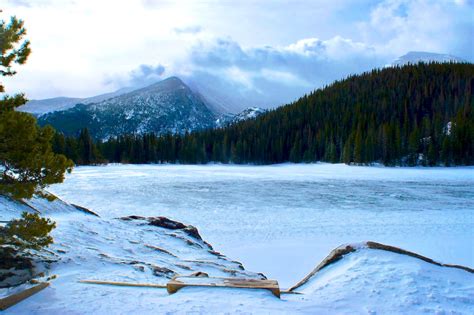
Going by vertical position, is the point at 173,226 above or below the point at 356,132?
below

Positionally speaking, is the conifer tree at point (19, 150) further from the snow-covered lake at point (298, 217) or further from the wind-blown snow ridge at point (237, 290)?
the snow-covered lake at point (298, 217)

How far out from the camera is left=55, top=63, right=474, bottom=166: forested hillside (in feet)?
266

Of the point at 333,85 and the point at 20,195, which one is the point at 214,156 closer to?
the point at 333,85

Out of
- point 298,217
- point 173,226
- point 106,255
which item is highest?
point 106,255

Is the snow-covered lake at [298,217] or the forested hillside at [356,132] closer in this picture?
the snow-covered lake at [298,217]

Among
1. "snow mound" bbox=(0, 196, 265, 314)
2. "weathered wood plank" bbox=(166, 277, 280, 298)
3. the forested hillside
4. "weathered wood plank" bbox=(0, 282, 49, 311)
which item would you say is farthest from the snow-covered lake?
the forested hillside

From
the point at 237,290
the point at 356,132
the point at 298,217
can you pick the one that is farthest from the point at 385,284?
the point at 356,132

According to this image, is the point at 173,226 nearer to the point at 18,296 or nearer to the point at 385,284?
the point at 18,296

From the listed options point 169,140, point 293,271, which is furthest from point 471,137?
point 293,271

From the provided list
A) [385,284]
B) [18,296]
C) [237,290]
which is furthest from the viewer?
[385,284]

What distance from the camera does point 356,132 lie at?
91125mm

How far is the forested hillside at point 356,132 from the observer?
81.0m

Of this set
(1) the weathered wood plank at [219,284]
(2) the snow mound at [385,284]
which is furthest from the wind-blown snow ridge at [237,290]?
(1) the weathered wood plank at [219,284]

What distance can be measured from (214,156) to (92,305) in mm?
105867
